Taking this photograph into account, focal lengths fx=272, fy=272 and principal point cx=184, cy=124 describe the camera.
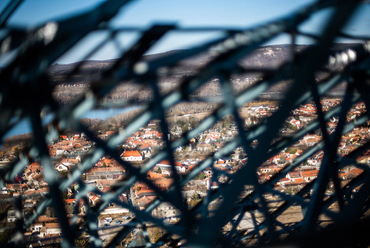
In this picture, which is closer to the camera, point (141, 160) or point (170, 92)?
point (170, 92)

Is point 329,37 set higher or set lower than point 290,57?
lower

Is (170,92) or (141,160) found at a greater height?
(141,160)

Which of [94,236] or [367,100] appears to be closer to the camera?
[367,100]

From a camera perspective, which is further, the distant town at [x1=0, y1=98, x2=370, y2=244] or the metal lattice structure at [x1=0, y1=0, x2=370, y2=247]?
the distant town at [x1=0, y1=98, x2=370, y2=244]

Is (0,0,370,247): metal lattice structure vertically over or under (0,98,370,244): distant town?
under

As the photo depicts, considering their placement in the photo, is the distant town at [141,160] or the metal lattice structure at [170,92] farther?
the distant town at [141,160]

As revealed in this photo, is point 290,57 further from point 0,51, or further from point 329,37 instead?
point 0,51

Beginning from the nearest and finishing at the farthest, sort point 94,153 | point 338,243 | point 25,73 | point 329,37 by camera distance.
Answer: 1. point 338,243
2. point 329,37
3. point 25,73
4. point 94,153

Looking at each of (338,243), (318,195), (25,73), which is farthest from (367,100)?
(25,73)

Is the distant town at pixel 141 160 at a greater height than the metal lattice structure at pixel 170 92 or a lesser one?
greater

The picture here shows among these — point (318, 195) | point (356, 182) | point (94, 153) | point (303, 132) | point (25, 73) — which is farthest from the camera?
point (356, 182)

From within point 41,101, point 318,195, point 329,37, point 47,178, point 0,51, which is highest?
point 0,51
